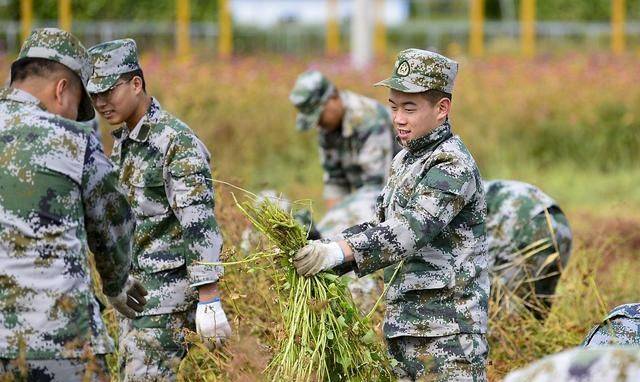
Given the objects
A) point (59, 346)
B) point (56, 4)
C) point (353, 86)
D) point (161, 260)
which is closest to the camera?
point (59, 346)

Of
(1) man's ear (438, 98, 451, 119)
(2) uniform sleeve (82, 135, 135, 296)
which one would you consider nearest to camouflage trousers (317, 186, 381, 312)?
(1) man's ear (438, 98, 451, 119)

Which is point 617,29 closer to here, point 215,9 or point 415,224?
point 215,9

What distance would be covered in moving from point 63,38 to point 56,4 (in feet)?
61.9

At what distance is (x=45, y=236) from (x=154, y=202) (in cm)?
130

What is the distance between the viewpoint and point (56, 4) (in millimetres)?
22125

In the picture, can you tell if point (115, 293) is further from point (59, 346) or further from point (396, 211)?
point (396, 211)

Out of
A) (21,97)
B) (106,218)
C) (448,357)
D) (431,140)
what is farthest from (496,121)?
(21,97)

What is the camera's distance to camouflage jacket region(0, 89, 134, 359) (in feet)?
11.9

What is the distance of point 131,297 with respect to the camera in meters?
4.36

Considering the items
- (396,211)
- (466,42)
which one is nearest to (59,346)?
(396,211)

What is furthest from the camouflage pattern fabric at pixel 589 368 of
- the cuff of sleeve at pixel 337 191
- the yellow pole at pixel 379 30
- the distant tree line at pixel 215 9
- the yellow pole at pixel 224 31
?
the yellow pole at pixel 379 30

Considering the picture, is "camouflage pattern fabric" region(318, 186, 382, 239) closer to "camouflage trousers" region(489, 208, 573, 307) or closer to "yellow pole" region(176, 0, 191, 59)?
"camouflage trousers" region(489, 208, 573, 307)

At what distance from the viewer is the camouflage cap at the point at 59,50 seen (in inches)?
152

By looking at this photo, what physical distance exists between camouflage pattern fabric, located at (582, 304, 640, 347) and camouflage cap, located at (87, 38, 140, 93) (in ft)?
6.86
